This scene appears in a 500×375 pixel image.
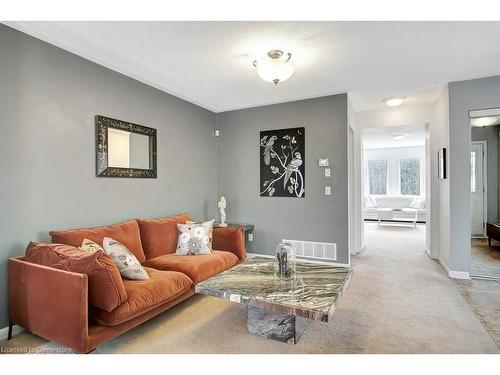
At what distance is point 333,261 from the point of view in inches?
152

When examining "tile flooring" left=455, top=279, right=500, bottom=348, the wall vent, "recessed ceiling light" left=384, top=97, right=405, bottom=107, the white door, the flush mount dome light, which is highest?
"recessed ceiling light" left=384, top=97, right=405, bottom=107

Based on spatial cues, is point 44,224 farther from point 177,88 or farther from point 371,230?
point 371,230

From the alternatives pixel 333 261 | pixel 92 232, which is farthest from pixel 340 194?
pixel 92 232

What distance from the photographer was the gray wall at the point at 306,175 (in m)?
3.84

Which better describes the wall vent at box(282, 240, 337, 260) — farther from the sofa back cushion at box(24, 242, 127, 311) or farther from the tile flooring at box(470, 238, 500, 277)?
the sofa back cushion at box(24, 242, 127, 311)

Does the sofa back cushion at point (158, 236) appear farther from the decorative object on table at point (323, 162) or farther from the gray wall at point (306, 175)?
the decorative object on table at point (323, 162)

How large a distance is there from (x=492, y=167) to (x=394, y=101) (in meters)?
2.59

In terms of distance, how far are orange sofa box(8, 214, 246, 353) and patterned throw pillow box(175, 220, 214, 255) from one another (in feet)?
0.66

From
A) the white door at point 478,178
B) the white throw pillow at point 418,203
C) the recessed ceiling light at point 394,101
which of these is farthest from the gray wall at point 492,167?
the white throw pillow at point 418,203

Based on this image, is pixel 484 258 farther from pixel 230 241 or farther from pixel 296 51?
pixel 296 51

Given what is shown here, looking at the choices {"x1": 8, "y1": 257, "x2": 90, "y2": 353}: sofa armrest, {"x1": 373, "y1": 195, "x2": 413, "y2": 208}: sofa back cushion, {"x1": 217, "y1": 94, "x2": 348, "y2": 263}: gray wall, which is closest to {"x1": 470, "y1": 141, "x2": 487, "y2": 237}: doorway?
{"x1": 217, "y1": 94, "x2": 348, "y2": 263}: gray wall

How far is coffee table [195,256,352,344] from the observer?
1708mm

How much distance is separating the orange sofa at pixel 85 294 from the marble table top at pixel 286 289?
0.41m
